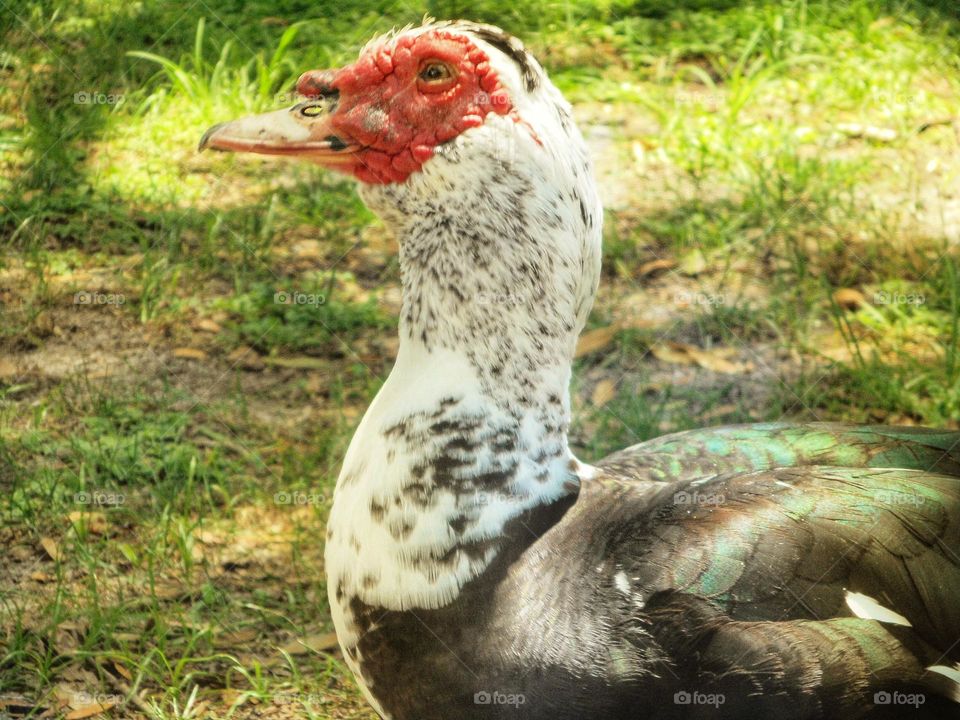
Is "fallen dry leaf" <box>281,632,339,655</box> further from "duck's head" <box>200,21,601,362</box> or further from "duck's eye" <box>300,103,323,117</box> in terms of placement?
"duck's eye" <box>300,103,323,117</box>

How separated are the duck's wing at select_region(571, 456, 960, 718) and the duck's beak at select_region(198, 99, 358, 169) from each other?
0.89 m

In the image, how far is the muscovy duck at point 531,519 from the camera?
2.50 meters

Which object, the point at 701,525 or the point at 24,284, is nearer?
the point at 701,525

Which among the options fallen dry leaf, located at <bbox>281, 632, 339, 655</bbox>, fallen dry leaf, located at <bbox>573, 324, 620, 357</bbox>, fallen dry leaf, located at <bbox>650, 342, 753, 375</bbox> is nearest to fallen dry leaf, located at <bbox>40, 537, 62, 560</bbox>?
fallen dry leaf, located at <bbox>281, 632, 339, 655</bbox>

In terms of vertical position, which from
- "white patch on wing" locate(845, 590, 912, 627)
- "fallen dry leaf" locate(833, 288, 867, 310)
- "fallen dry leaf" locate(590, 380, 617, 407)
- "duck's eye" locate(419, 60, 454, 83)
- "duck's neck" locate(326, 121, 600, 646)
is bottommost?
"fallen dry leaf" locate(590, 380, 617, 407)

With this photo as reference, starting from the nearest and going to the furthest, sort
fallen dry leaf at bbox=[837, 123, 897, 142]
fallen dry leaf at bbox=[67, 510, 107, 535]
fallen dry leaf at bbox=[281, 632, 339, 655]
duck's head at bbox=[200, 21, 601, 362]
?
duck's head at bbox=[200, 21, 601, 362]
fallen dry leaf at bbox=[281, 632, 339, 655]
fallen dry leaf at bbox=[67, 510, 107, 535]
fallen dry leaf at bbox=[837, 123, 897, 142]

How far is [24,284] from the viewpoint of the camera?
4719mm

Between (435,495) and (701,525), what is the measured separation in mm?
527

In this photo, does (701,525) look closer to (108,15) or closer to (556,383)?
(556,383)

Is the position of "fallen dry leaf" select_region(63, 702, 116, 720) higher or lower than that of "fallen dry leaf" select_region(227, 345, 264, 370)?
lower

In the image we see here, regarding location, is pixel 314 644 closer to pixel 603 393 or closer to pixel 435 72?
pixel 603 393

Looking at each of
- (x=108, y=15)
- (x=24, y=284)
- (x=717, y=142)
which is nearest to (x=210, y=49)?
(x=108, y=15)

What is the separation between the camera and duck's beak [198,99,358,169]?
271cm

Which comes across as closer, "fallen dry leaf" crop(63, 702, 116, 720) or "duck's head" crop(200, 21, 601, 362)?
"duck's head" crop(200, 21, 601, 362)
